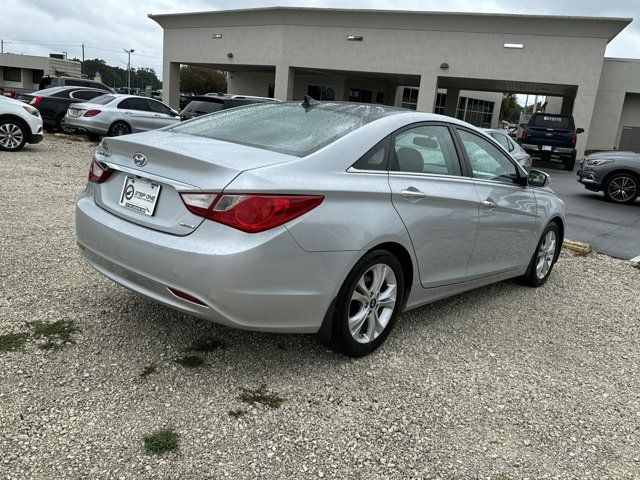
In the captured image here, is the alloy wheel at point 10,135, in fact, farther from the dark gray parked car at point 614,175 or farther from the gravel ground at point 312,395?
the dark gray parked car at point 614,175

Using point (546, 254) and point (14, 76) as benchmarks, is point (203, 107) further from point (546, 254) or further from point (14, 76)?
point (14, 76)

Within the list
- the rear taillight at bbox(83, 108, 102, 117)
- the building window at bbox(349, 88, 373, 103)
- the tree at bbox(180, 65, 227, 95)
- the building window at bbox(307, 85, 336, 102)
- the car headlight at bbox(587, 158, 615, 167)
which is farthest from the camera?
the tree at bbox(180, 65, 227, 95)

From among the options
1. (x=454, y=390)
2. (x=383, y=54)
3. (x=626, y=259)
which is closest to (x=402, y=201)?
(x=454, y=390)

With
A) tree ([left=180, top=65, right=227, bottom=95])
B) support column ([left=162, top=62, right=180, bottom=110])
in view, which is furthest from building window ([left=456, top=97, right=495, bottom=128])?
tree ([left=180, top=65, right=227, bottom=95])

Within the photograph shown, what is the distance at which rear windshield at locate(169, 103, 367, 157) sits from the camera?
332cm

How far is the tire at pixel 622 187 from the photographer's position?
12.5 metres

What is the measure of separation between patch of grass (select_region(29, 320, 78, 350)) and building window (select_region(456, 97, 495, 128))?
41413mm

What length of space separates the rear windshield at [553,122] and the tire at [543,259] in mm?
15902

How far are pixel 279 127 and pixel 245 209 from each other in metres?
1.01

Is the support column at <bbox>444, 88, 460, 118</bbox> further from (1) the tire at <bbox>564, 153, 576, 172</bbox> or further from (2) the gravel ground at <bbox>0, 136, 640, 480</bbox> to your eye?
(2) the gravel ground at <bbox>0, 136, 640, 480</bbox>

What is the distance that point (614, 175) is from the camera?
41.7ft

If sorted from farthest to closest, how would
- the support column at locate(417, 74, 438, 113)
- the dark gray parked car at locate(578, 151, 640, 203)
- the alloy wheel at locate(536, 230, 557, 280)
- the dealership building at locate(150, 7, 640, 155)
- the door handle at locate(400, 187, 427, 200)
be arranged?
→ the support column at locate(417, 74, 438, 113)
the dealership building at locate(150, 7, 640, 155)
the dark gray parked car at locate(578, 151, 640, 203)
the alloy wheel at locate(536, 230, 557, 280)
the door handle at locate(400, 187, 427, 200)

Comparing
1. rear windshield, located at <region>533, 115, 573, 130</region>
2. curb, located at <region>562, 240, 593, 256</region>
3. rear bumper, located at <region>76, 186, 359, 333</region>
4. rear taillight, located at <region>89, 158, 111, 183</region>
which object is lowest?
curb, located at <region>562, 240, 593, 256</region>

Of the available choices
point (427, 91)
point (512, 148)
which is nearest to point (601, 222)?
point (512, 148)
